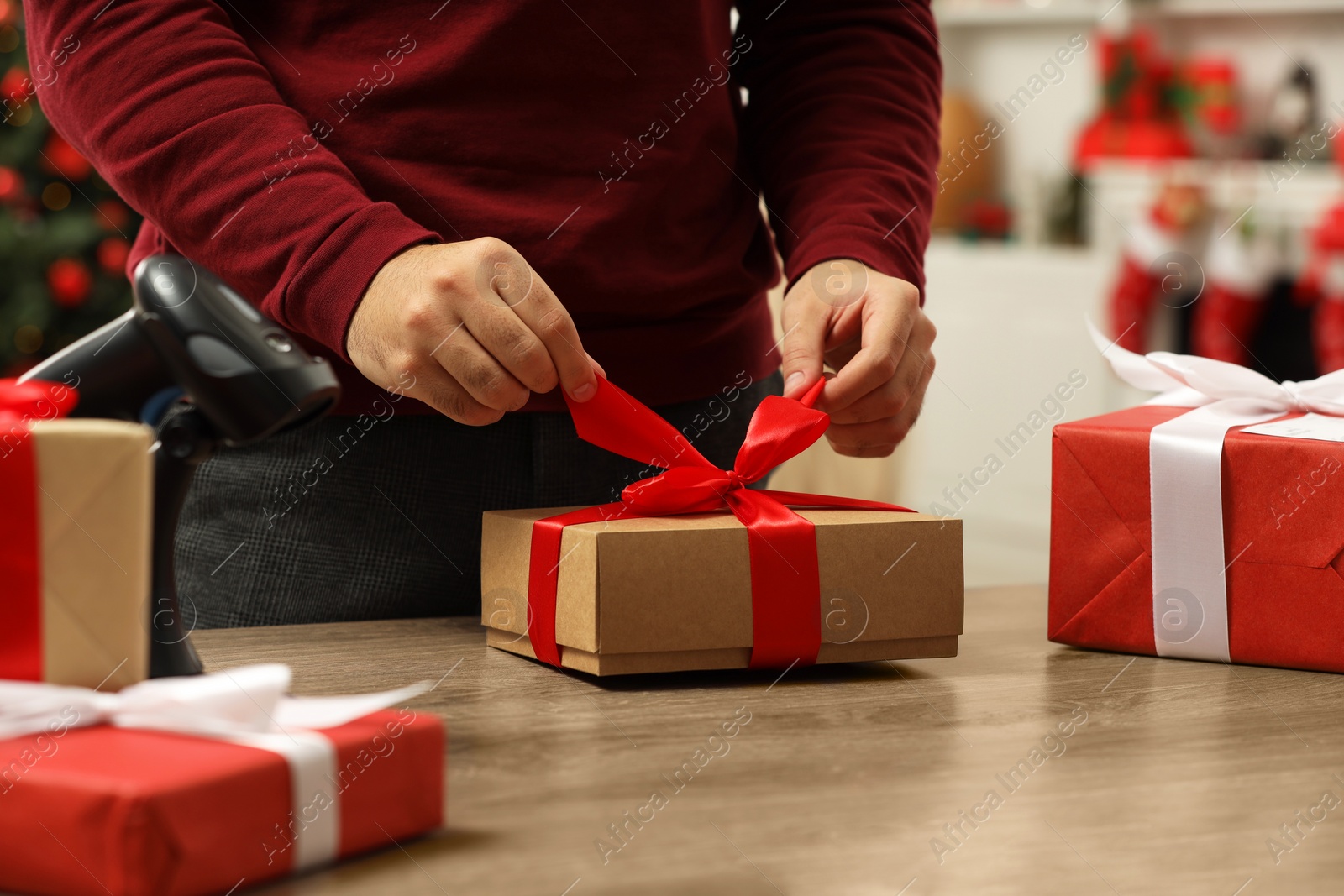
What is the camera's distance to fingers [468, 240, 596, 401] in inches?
31.7

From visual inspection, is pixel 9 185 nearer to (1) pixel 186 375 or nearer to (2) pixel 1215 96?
(1) pixel 186 375

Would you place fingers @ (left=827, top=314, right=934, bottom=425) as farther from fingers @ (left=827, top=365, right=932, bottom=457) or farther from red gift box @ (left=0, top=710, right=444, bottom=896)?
red gift box @ (left=0, top=710, right=444, bottom=896)

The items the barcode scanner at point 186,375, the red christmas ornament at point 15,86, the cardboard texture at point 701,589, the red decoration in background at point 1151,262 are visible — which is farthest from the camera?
the red decoration in background at point 1151,262

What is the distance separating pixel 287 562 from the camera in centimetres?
103

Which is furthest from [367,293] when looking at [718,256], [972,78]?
[972,78]

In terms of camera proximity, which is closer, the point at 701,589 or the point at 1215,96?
the point at 701,589

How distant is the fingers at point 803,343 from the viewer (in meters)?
0.97

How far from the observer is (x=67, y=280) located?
3.20 metres

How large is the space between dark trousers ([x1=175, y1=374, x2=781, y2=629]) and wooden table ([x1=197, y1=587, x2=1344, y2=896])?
107mm

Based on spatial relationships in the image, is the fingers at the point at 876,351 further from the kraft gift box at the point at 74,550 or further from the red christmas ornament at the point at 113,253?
the red christmas ornament at the point at 113,253

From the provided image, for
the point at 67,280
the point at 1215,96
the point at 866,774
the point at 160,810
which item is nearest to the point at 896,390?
the point at 866,774

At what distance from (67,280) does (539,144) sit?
2535mm

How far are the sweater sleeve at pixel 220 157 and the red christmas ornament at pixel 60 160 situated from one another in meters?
2.56

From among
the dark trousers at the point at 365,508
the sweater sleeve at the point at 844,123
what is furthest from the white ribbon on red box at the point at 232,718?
the sweater sleeve at the point at 844,123
